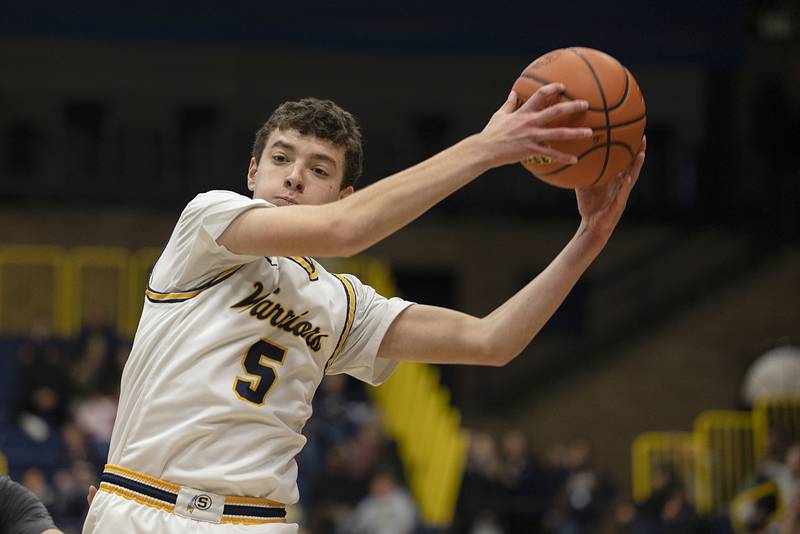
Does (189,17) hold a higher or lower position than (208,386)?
higher

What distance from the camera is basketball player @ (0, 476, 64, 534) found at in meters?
5.16

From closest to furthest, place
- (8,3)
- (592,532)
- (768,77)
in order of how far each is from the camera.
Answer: (592,532) → (8,3) → (768,77)

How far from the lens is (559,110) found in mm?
3527

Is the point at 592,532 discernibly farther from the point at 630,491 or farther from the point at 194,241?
the point at 194,241

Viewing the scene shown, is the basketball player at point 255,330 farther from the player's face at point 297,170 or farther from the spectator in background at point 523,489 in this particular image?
the spectator in background at point 523,489

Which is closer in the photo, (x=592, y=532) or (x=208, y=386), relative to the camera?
(x=208, y=386)

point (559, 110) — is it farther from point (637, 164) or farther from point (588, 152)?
point (637, 164)

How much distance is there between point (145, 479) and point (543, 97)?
5.10ft

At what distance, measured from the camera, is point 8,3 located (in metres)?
19.6

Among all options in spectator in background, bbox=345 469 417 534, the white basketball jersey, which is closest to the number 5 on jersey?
the white basketball jersey

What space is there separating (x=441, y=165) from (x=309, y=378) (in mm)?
907

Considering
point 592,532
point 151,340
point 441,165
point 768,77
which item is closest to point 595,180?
point 441,165

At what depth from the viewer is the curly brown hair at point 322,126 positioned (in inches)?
160

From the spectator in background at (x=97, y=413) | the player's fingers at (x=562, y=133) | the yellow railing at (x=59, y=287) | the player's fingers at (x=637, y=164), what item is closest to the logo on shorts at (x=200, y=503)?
the player's fingers at (x=562, y=133)
